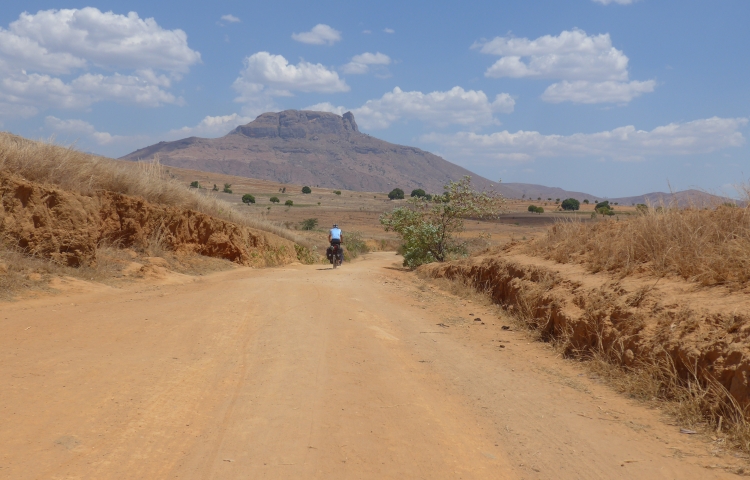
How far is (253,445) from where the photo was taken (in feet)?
16.3

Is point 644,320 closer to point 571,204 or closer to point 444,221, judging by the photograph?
point 444,221

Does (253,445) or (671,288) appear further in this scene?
(671,288)

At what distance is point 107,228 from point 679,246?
13.8 metres

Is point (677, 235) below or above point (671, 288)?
above

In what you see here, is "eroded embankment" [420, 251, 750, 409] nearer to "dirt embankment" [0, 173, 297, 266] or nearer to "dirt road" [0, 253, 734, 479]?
"dirt road" [0, 253, 734, 479]

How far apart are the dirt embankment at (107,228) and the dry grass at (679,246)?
10195mm

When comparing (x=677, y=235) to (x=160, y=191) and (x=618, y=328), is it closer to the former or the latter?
(x=618, y=328)

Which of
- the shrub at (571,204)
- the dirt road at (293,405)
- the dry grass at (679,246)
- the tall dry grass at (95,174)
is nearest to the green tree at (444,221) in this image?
the tall dry grass at (95,174)

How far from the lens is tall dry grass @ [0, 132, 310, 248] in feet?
Result: 43.0

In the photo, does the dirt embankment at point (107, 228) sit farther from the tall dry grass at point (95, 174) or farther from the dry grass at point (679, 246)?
the dry grass at point (679, 246)

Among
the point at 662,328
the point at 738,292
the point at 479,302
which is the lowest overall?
the point at 479,302

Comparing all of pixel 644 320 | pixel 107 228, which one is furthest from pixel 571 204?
pixel 644 320

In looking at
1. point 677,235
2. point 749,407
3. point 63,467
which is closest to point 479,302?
point 677,235

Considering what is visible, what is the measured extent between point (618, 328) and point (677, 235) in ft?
7.49
